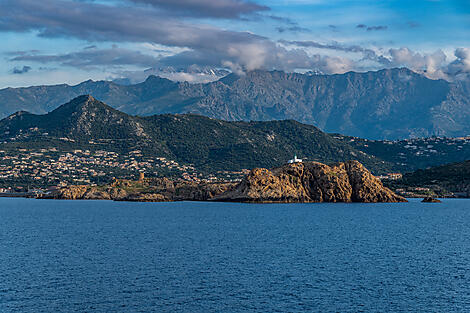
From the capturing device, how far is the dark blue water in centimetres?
5759

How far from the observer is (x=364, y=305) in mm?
56938

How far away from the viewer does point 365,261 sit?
275ft

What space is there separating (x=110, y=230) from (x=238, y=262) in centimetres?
5423

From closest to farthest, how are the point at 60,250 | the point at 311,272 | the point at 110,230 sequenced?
the point at 311,272 → the point at 60,250 → the point at 110,230

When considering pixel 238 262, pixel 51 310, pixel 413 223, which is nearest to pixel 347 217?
pixel 413 223

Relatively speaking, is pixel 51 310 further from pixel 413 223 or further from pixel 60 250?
pixel 413 223

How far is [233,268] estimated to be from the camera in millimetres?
77000

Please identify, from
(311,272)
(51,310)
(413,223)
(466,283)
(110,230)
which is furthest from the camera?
(413,223)

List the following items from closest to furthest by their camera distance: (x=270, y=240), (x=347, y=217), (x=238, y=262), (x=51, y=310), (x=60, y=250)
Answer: (x=51, y=310)
(x=238, y=262)
(x=60, y=250)
(x=270, y=240)
(x=347, y=217)

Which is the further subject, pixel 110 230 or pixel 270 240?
pixel 110 230

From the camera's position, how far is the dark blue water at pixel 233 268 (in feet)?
189

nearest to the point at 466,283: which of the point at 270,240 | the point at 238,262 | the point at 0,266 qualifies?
the point at 238,262

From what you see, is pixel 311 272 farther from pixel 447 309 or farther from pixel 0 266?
pixel 0 266

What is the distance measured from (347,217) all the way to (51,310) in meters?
A: 126
